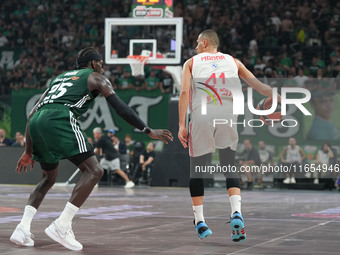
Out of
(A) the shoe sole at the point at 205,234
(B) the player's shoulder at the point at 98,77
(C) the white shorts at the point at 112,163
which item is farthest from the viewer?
(C) the white shorts at the point at 112,163

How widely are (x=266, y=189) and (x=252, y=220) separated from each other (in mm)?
10815

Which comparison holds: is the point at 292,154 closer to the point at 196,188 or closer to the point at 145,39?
the point at 145,39

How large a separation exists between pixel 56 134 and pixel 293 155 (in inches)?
581

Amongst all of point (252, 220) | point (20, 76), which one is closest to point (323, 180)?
point (252, 220)

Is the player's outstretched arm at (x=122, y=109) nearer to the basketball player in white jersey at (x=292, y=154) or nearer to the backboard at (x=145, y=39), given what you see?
the backboard at (x=145, y=39)

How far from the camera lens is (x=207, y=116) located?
23.9 ft

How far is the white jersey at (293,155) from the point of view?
67.3ft

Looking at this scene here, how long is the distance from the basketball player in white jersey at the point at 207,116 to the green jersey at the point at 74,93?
3.62ft

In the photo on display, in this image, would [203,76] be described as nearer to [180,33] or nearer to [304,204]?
[304,204]

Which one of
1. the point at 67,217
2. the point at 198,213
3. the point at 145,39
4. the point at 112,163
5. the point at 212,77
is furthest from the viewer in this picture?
the point at 112,163

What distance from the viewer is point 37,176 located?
20.7m

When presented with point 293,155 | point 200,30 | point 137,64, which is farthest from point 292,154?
point 200,30

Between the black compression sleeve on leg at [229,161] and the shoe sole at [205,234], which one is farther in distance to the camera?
the black compression sleeve on leg at [229,161]

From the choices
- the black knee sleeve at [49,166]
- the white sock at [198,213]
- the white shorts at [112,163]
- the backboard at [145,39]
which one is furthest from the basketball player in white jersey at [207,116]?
the white shorts at [112,163]
